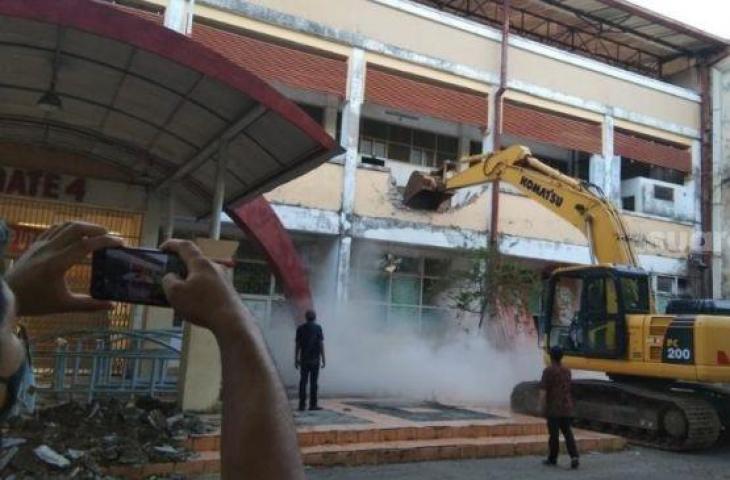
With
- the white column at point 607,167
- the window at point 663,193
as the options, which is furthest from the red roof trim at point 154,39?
the window at point 663,193

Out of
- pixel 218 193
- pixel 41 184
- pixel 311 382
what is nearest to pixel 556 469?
pixel 311 382

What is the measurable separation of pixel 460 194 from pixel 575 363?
8558 mm

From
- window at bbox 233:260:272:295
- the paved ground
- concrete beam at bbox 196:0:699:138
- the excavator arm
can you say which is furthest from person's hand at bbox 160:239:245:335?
window at bbox 233:260:272:295

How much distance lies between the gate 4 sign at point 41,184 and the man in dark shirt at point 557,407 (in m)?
8.66

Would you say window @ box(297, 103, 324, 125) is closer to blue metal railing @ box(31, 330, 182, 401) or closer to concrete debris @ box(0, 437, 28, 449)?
blue metal railing @ box(31, 330, 182, 401)

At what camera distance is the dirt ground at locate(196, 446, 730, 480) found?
8133 mm

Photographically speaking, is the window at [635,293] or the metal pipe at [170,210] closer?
the window at [635,293]

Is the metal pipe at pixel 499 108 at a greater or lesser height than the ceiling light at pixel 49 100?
greater

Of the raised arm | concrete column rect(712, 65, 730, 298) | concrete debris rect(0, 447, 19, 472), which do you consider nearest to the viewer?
the raised arm

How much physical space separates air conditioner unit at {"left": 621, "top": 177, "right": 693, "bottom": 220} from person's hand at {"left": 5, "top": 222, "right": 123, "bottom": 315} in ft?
76.6

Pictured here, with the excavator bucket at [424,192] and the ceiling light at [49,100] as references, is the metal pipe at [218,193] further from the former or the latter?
the excavator bucket at [424,192]

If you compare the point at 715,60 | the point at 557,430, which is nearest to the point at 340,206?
the point at 557,430

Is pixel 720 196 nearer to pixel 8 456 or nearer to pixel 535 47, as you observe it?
pixel 535 47

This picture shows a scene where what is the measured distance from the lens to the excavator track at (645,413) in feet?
33.9
